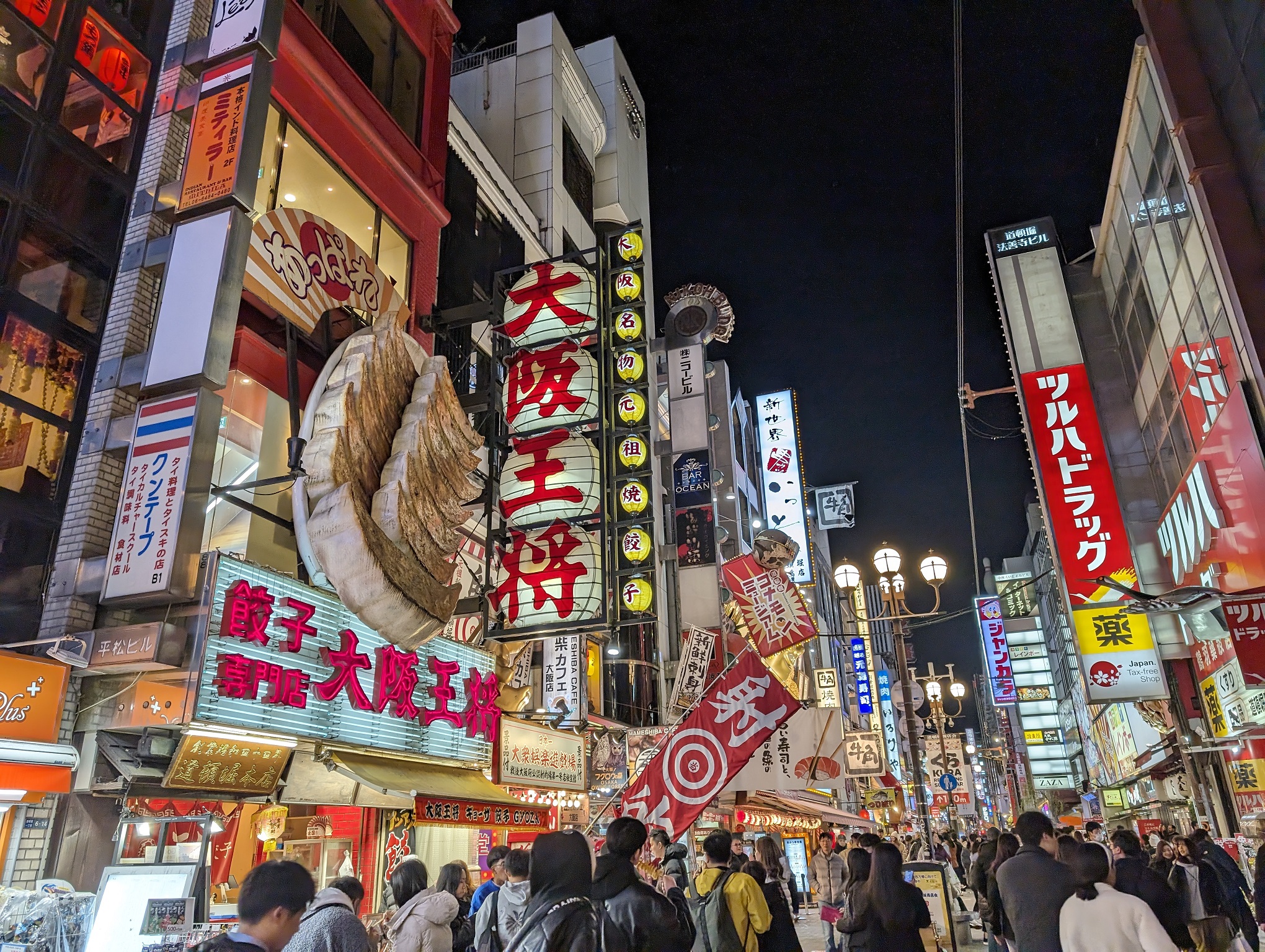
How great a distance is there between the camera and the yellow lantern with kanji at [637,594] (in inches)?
495

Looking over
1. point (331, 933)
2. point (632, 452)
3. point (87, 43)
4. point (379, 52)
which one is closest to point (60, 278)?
point (87, 43)

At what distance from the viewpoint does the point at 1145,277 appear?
60.4ft

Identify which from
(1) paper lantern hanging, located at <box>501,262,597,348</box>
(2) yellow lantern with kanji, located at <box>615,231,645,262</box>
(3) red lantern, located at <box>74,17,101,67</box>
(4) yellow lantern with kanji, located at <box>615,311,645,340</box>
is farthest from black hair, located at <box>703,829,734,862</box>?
(3) red lantern, located at <box>74,17,101,67</box>

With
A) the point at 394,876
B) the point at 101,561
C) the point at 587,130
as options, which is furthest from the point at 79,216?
the point at 587,130

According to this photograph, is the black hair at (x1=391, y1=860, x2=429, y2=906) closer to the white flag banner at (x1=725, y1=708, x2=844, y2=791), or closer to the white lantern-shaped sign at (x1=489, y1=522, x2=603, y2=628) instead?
the white flag banner at (x1=725, y1=708, x2=844, y2=791)

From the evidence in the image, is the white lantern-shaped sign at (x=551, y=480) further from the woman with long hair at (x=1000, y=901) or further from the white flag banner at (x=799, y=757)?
the woman with long hair at (x=1000, y=901)

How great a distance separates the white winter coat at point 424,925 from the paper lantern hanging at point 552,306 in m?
9.56

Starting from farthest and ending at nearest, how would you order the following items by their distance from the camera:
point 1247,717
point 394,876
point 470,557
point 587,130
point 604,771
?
1. point 587,130
2. point 604,771
3. point 470,557
4. point 1247,717
5. point 394,876

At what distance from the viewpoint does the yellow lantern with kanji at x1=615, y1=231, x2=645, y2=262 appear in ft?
50.6

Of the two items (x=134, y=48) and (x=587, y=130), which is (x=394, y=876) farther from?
(x=587, y=130)

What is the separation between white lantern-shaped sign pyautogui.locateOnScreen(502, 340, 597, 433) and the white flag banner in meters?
5.80

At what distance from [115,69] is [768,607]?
55.7 feet

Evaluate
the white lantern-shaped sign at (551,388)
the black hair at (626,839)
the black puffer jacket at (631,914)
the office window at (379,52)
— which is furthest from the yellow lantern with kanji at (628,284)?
the black puffer jacket at (631,914)

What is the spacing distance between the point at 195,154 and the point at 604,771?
17771 mm
